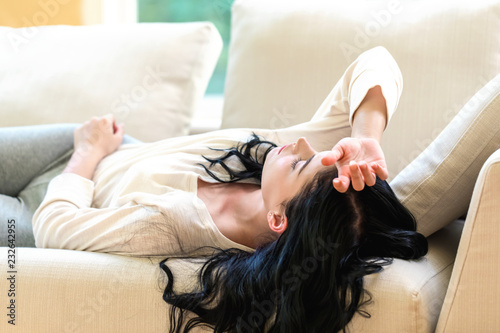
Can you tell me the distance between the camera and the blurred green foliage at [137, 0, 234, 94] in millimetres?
2781

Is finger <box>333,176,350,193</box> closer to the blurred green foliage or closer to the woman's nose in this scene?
the woman's nose

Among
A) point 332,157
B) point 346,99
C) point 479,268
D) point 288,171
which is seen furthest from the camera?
point 346,99

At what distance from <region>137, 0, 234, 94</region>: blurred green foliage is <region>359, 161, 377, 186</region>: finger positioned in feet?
6.28

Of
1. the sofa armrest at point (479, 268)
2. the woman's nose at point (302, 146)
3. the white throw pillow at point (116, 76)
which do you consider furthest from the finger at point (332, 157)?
the white throw pillow at point (116, 76)

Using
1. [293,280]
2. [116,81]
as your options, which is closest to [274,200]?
[293,280]

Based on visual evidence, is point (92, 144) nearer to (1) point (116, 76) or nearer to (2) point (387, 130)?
(1) point (116, 76)

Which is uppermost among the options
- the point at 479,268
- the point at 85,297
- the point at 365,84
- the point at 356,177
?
the point at 365,84

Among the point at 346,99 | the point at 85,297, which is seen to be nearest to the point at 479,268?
the point at 346,99

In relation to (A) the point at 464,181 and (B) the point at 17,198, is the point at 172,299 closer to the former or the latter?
(A) the point at 464,181

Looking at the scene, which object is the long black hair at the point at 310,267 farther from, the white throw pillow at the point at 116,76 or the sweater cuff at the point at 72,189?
the white throw pillow at the point at 116,76

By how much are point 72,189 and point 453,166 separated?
34.3 inches

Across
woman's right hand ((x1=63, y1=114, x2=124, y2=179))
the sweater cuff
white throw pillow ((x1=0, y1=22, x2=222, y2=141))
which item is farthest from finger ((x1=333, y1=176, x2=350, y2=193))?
white throw pillow ((x1=0, y1=22, x2=222, y2=141))

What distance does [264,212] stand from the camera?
1188 millimetres

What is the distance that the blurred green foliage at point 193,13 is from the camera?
2.78 meters
